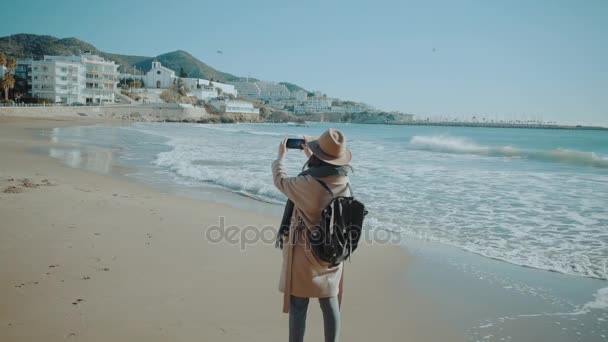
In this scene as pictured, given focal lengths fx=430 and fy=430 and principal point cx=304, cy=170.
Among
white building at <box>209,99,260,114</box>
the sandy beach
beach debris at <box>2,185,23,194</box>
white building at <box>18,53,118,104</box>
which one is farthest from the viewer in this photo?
white building at <box>209,99,260,114</box>

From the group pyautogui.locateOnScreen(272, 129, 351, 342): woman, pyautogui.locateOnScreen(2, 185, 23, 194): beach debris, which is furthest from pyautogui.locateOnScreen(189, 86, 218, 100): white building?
pyautogui.locateOnScreen(272, 129, 351, 342): woman

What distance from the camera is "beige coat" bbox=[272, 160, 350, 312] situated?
84.0 inches

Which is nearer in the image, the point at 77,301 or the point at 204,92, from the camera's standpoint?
the point at 77,301

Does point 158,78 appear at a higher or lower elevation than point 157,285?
higher

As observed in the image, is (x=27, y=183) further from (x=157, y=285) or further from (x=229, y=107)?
(x=229, y=107)

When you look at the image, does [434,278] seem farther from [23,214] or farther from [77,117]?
[77,117]

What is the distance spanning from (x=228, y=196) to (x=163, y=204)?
155 centimetres

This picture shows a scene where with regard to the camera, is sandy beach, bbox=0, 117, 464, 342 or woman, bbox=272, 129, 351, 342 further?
sandy beach, bbox=0, 117, 464, 342

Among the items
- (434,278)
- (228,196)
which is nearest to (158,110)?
(228,196)

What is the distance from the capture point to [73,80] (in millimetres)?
59625

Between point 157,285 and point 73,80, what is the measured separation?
65333 mm

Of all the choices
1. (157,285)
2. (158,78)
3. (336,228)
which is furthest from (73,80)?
(336,228)

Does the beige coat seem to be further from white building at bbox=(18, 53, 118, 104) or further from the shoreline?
white building at bbox=(18, 53, 118, 104)

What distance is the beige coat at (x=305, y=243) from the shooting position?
Result: 7.00 feet
